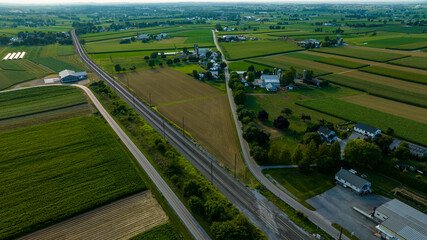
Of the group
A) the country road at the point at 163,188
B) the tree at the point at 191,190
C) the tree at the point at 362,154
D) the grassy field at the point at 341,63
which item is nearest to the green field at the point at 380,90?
the grassy field at the point at 341,63

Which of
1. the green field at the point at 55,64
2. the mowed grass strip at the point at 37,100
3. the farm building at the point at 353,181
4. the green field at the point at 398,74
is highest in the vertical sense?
the green field at the point at 55,64

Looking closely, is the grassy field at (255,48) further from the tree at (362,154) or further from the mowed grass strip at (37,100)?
the tree at (362,154)

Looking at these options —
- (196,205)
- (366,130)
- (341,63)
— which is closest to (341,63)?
(341,63)

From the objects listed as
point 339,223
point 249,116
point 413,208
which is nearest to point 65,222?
point 339,223

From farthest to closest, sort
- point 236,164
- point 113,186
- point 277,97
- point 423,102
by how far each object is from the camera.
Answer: point 277,97
point 423,102
point 236,164
point 113,186

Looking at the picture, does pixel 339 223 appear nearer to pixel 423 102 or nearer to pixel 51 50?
pixel 423 102

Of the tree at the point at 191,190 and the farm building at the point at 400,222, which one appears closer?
the farm building at the point at 400,222
